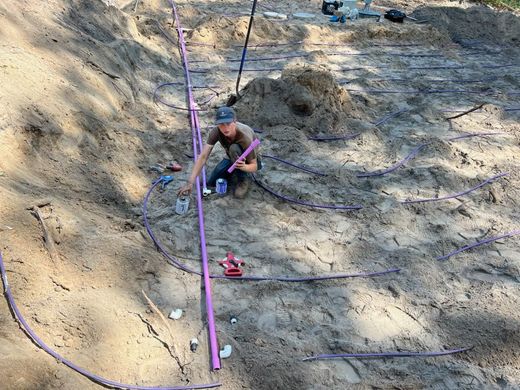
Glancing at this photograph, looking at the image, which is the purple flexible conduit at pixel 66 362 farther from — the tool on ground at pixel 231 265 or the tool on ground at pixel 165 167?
the tool on ground at pixel 165 167

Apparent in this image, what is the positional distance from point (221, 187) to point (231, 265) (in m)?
1.11

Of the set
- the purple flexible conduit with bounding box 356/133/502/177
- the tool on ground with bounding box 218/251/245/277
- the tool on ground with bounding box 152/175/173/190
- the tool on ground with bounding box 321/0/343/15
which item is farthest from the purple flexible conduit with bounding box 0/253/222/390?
the tool on ground with bounding box 321/0/343/15

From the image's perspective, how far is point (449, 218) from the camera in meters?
4.54

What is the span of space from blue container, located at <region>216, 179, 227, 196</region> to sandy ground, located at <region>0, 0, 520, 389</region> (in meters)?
0.13

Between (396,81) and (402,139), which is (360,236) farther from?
(396,81)

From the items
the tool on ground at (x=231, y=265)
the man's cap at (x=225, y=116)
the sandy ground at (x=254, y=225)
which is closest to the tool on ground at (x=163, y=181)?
the sandy ground at (x=254, y=225)

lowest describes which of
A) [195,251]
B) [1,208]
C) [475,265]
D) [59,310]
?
[475,265]

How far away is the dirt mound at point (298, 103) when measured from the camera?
612cm

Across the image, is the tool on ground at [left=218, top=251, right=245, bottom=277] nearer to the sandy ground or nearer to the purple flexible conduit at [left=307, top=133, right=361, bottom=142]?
the sandy ground

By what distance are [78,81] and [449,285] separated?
15.9ft

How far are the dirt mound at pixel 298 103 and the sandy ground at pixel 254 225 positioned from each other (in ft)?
0.09

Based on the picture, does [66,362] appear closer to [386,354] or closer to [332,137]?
[386,354]

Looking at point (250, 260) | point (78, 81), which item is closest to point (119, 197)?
point (250, 260)

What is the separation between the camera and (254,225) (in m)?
4.27
